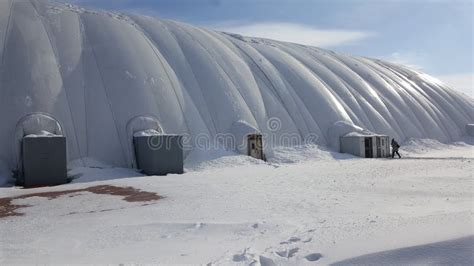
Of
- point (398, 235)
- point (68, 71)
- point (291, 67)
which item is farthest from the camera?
point (291, 67)

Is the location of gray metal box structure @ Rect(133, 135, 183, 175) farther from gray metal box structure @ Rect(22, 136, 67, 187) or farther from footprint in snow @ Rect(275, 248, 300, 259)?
footprint in snow @ Rect(275, 248, 300, 259)

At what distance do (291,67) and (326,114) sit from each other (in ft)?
14.7

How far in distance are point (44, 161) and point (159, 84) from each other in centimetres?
714

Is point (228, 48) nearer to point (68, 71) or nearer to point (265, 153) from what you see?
point (265, 153)

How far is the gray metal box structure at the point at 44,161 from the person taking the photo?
15570 millimetres

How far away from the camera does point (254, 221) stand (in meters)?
8.02

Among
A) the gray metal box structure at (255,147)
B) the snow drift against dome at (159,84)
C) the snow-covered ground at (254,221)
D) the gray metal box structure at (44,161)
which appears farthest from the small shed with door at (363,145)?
the gray metal box structure at (44,161)

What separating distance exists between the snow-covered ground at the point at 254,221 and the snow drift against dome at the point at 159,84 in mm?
4204

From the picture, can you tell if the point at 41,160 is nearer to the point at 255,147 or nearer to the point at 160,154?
the point at 160,154

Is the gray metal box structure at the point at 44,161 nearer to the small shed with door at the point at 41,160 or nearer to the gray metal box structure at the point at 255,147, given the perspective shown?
the small shed with door at the point at 41,160

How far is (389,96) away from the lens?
109 ft

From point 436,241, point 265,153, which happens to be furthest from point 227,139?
point 436,241

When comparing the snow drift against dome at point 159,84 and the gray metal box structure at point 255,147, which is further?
the gray metal box structure at point 255,147

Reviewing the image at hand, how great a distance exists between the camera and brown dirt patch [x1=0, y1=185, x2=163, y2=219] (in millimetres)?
10625
